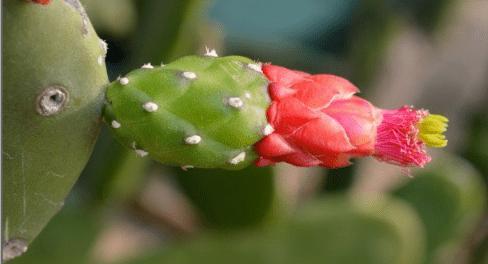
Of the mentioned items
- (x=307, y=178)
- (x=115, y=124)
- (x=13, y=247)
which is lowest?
(x=307, y=178)

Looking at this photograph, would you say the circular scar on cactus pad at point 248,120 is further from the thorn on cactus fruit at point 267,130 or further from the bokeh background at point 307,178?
the bokeh background at point 307,178

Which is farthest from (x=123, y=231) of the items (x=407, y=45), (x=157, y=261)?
(x=407, y=45)

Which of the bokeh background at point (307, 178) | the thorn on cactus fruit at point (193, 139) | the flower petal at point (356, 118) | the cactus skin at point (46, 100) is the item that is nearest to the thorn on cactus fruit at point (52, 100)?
the cactus skin at point (46, 100)

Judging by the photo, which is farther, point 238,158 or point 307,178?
point 307,178

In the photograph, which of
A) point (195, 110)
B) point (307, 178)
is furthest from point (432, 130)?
point (307, 178)

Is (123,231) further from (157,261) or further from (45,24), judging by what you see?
(45,24)

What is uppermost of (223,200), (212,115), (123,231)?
(212,115)

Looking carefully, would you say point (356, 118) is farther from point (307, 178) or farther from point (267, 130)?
point (307, 178)
